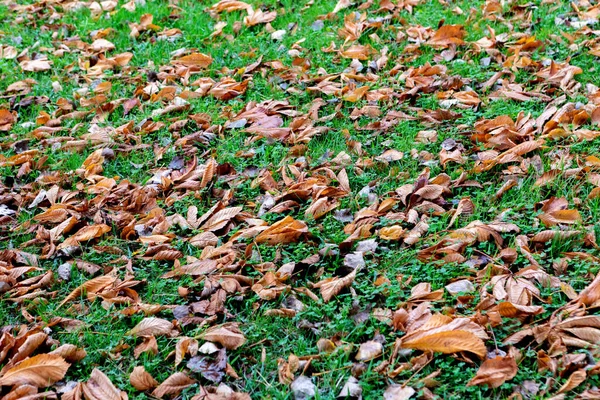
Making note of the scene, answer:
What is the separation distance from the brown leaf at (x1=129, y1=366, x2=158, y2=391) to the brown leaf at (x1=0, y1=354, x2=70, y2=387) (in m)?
0.29

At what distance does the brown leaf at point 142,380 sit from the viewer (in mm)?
2752

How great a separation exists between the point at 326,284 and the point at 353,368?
0.51 meters

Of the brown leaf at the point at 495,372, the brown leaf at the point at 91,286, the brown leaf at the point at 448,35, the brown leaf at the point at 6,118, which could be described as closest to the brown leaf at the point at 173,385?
the brown leaf at the point at 91,286

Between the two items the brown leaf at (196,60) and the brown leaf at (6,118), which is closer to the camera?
the brown leaf at (6,118)

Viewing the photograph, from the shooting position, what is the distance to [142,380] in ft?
9.04

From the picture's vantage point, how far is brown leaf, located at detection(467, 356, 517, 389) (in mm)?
2541

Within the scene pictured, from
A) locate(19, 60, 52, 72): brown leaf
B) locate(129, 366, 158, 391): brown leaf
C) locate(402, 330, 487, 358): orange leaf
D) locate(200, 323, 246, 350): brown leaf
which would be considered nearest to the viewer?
locate(402, 330, 487, 358): orange leaf

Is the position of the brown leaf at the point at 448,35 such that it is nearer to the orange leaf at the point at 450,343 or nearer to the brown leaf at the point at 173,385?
the orange leaf at the point at 450,343

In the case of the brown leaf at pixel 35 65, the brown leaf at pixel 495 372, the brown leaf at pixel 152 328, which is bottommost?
the brown leaf at pixel 152 328

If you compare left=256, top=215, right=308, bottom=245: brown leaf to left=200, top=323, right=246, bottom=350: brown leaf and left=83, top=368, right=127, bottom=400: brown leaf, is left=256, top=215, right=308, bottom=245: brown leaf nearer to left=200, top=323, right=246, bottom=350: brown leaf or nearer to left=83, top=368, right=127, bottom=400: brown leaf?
left=200, top=323, right=246, bottom=350: brown leaf

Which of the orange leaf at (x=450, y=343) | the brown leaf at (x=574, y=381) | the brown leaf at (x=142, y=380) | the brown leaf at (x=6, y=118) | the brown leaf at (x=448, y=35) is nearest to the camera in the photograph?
the brown leaf at (x=574, y=381)

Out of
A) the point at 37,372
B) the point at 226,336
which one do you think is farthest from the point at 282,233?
the point at 37,372

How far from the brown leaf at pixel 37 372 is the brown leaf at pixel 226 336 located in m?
0.58

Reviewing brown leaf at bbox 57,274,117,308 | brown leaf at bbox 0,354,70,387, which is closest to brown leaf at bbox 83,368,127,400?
brown leaf at bbox 0,354,70,387
